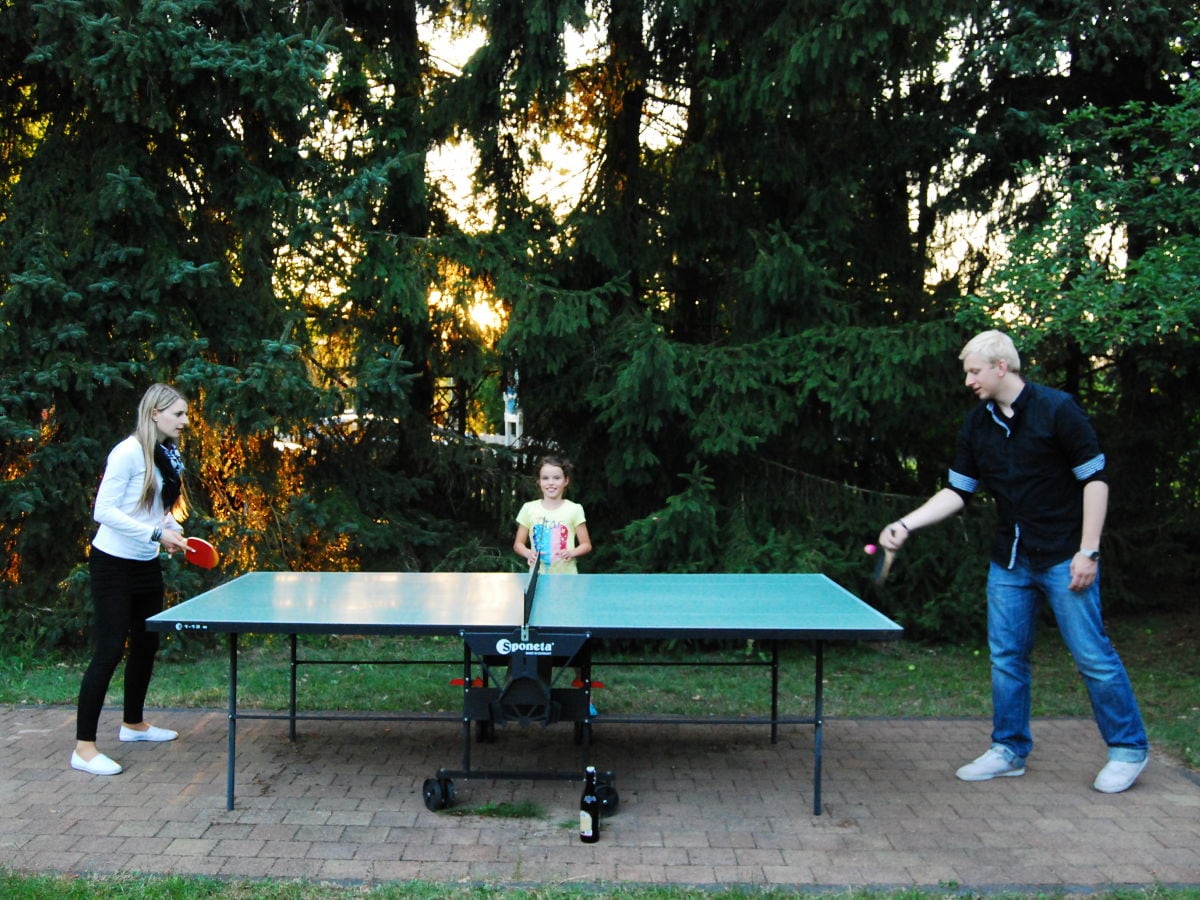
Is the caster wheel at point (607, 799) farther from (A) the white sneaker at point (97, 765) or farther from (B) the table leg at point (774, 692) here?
(A) the white sneaker at point (97, 765)

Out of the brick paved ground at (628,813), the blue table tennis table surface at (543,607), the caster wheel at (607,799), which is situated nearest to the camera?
the brick paved ground at (628,813)

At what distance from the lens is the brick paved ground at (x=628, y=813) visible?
13.8 ft

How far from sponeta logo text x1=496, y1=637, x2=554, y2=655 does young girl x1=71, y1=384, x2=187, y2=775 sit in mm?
1751

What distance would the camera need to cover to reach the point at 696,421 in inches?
328

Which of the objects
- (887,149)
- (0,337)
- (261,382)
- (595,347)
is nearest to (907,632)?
(595,347)

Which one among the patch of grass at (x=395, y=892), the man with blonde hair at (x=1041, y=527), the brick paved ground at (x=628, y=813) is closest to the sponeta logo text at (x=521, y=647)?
the brick paved ground at (x=628, y=813)

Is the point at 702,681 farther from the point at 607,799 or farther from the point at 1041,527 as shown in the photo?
the point at 1041,527

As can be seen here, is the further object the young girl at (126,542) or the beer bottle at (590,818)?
→ the young girl at (126,542)

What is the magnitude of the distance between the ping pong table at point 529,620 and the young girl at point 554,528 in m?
0.43

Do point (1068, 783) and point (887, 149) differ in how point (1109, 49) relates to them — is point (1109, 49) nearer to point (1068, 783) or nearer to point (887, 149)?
point (887, 149)

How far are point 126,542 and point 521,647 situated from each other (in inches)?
85.5

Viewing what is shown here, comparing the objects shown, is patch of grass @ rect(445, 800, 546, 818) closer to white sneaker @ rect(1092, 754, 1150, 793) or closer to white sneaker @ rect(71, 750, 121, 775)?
white sneaker @ rect(71, 750, 121, 775)

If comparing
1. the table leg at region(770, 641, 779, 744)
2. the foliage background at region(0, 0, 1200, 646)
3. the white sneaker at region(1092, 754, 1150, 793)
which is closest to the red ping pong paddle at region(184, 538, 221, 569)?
the table leg at region(770, 641, 779, 744)

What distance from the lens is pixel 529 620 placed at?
14.7ft
